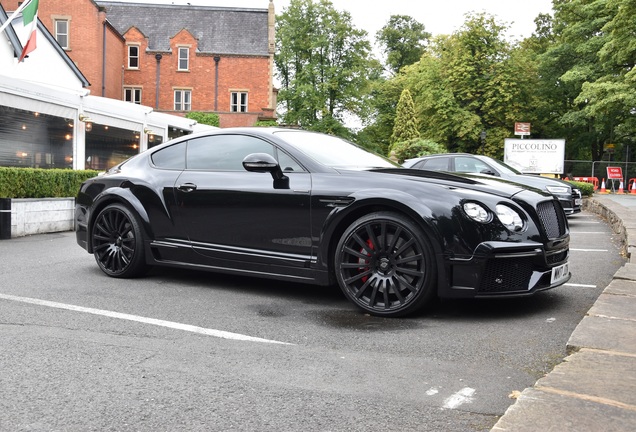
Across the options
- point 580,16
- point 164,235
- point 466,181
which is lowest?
point 164,235

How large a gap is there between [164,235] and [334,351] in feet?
8.98

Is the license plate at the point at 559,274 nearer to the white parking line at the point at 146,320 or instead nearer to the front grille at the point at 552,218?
the front grille at the point at 552,218

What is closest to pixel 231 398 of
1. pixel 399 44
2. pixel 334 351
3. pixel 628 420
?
pixel 334 351

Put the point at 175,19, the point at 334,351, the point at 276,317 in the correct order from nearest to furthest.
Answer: the point at 334,351
the point at 276,317
the point at 175,19

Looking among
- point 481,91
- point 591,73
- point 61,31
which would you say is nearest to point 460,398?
point 591,73

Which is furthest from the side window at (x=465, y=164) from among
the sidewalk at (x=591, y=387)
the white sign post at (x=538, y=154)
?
the white sign post at (x=538, y=154)

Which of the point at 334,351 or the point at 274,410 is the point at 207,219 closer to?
the point at 334,351

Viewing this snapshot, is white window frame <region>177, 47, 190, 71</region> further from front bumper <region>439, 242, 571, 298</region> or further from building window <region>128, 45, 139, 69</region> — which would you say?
front bumper <region>439, 242, 571, 298</region>

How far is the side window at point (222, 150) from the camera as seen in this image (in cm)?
576

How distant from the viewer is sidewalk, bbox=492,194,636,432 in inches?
92.9

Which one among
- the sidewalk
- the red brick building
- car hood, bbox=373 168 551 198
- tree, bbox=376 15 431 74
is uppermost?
tree, bbox=376 15 431 74

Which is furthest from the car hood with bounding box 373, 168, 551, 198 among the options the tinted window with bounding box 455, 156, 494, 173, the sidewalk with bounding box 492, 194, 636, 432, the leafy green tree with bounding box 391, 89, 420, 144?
the leafy green tree with bounding box 391, 89, 420, 144

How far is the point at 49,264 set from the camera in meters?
7.45

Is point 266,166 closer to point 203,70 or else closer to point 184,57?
point 203,70
